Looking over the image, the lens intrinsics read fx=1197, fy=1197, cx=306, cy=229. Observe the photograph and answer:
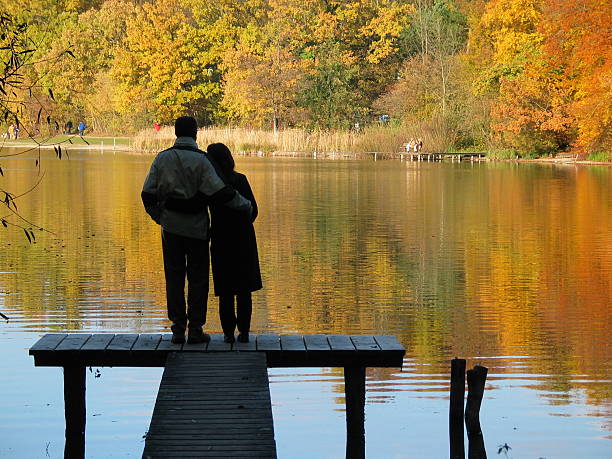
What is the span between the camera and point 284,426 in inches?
332

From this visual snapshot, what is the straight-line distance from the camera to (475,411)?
309 inches

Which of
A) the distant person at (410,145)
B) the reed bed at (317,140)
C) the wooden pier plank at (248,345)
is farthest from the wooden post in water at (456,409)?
the reed bed at (317,140)

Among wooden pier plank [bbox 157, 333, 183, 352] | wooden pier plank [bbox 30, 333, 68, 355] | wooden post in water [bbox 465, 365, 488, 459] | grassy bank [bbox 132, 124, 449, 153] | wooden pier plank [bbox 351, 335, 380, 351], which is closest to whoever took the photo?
wooden post in water [bbox 465, 365, 488, 459]

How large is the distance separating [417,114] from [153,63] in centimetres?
2089

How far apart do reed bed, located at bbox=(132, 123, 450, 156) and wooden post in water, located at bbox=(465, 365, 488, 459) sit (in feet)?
167

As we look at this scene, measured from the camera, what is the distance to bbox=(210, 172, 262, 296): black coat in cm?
838

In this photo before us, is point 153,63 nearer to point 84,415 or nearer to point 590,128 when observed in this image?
point 590,128

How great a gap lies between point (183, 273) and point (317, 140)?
55.0m

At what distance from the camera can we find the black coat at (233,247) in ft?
27.5

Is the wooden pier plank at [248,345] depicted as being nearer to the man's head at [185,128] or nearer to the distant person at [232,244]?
the distant person at [232,244]

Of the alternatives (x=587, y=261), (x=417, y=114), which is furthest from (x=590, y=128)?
(x=587, y=261)

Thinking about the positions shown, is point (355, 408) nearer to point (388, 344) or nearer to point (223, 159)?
point (388, 344)

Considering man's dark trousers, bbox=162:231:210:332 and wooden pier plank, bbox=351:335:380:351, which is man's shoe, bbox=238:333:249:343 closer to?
man's dark trousers, bbox=162:231:210:332

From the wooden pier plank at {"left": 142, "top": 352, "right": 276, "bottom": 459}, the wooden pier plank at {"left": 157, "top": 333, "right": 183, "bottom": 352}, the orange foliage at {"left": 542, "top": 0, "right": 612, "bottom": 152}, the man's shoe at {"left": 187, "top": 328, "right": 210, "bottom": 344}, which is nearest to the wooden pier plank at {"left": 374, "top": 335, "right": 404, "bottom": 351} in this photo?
the wooden pier plank at {"left": 142, "top": 352, "right": 276, "bottom": 459}
